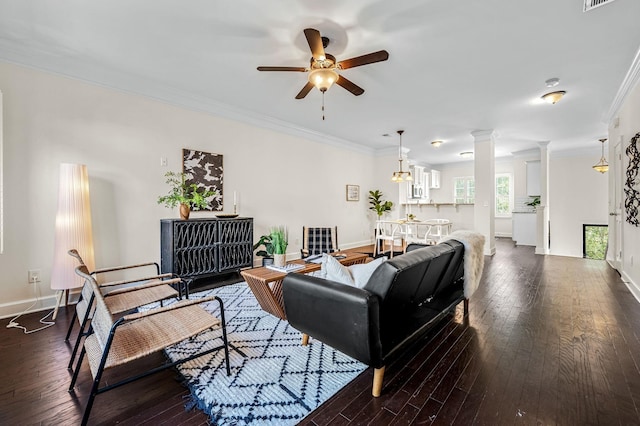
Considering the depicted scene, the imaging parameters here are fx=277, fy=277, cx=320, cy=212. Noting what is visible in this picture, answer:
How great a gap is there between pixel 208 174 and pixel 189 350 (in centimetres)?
275

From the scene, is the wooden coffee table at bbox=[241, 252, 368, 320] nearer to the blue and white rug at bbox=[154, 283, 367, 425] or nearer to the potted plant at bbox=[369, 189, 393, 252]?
the blue and white rug at bbox=[154, 283, 367, 425]

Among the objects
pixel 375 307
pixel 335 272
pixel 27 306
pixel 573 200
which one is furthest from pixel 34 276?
pixel 573 200

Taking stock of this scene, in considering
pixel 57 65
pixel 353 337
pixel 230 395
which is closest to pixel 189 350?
pixel 230 395

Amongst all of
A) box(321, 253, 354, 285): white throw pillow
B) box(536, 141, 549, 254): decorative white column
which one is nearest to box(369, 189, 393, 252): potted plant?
box(536, 141, 549, 254): decorative white column

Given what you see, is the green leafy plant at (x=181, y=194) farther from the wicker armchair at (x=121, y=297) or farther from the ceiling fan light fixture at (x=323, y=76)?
the ceiling fan light fixture at (x=323, y=76)

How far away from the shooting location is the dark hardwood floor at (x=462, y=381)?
1493mm

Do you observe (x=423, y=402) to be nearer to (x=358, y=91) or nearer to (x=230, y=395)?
(x=230, y=395)

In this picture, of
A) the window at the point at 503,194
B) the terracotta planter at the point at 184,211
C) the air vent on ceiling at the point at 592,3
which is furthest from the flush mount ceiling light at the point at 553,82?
the window at the point at 503,194

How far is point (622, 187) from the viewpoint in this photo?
4039 mm

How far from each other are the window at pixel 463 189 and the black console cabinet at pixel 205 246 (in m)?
8.12

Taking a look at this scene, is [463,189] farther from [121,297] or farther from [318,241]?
[121,297]

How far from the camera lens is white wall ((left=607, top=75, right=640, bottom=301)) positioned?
132 inches

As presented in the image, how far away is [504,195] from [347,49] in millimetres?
8636

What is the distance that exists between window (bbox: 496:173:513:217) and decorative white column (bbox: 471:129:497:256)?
3.86 m
